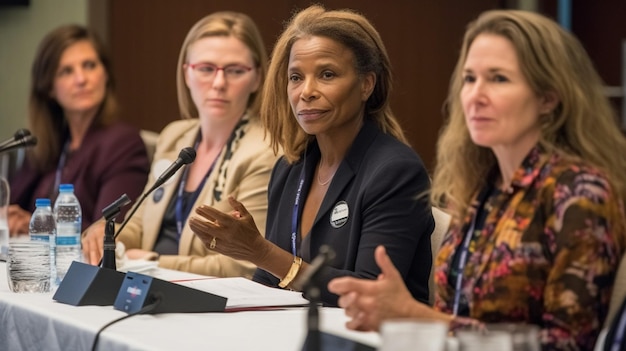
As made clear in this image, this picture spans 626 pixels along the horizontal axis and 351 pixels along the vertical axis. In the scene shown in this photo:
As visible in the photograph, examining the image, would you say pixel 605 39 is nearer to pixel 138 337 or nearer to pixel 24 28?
pixel 24 28

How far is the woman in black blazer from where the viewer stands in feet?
9.98

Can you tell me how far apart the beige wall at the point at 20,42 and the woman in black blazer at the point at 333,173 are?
9.76 ft

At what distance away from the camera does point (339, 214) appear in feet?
10.5

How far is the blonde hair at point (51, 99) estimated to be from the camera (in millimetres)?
5168

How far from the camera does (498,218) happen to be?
7.70ft

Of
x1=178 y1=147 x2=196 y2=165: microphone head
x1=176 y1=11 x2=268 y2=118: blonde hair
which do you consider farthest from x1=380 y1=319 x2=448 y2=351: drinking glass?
x1=176 y1=11 x2=268 y2=118: blonde hair

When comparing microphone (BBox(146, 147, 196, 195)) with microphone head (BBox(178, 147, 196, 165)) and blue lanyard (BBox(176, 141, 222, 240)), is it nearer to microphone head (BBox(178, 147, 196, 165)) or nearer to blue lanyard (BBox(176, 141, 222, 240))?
microphone head (BBox(178, 147, 196, 165))

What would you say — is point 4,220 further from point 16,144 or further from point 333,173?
point 333,173

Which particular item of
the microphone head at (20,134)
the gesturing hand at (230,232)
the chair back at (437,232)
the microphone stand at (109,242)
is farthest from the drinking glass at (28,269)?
the chair back at (437,232)

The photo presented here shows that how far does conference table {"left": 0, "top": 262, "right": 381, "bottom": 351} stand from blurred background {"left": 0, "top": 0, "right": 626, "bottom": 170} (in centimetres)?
341

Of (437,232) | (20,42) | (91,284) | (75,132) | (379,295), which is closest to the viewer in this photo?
(379,295)

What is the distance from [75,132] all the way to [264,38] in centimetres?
154

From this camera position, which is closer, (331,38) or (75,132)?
(331,38)

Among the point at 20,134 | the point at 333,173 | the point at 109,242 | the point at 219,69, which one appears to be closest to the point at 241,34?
the point at 219,69
